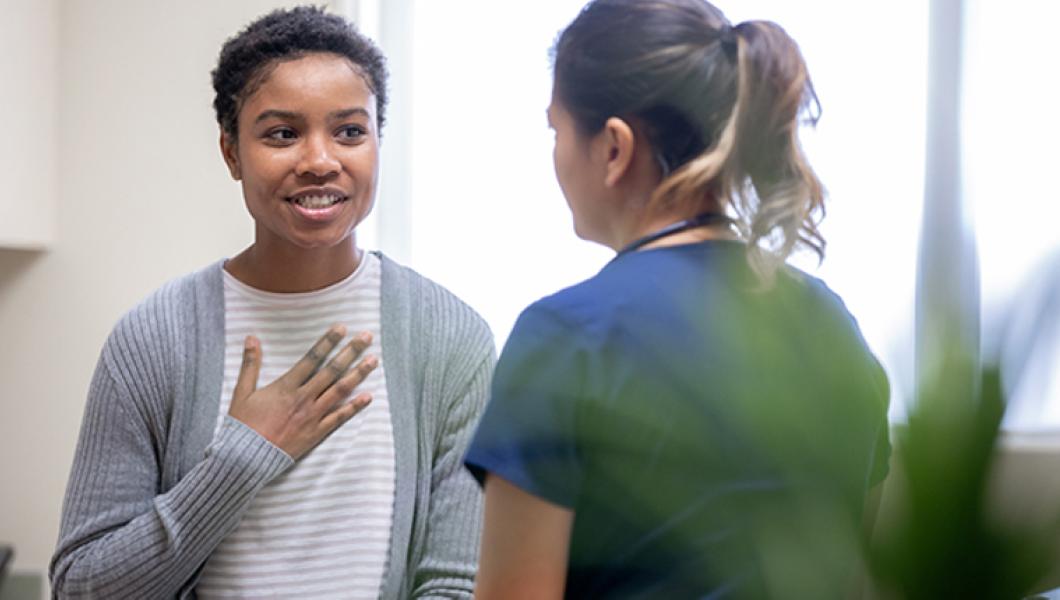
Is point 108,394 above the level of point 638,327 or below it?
below

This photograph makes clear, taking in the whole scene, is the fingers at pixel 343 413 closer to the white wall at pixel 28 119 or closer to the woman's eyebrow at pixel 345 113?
the woman's eyebrow at pixel 345 113

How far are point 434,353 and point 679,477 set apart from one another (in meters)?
0.90

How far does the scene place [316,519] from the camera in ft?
3.82

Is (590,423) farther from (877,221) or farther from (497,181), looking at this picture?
(497,181)

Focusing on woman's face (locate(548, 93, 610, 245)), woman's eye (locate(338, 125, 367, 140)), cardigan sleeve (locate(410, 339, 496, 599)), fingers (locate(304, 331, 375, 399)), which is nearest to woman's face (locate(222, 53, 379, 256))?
woman's eye (locate(338, 125, 367, 140))

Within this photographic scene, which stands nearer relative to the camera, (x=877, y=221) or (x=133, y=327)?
(x=133, y=327)

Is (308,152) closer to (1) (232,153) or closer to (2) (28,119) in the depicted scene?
(1) (232,153)

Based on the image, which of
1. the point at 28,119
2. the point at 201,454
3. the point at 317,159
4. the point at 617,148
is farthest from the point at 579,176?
the point at 28,119

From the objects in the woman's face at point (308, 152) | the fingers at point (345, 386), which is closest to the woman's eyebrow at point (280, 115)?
the woman's face at point (308, 152)

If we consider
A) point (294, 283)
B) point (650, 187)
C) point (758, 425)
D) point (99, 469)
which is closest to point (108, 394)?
point (99, 469)

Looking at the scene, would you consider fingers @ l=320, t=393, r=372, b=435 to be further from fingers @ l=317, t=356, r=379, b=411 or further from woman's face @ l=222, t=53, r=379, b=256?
woman's face @ l=222, t=53, r=379, b=256

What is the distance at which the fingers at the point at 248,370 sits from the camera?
118 cm

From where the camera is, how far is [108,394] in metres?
1.16

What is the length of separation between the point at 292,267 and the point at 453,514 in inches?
12.4
